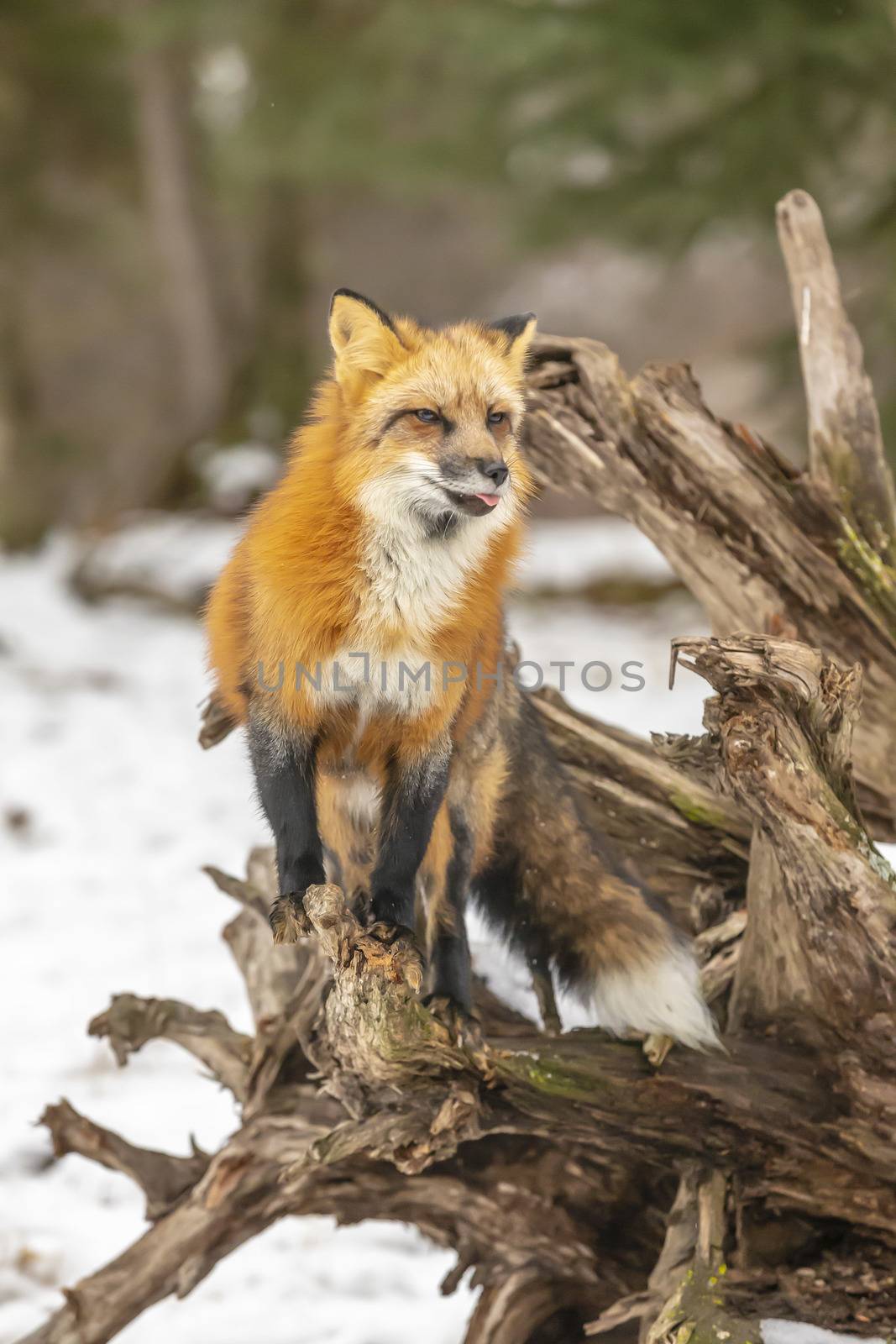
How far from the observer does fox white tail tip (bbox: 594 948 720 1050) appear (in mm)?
3107

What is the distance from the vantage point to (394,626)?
2.73 m

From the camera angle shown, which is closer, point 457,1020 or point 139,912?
point 457,1020

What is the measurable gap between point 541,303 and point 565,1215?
13.6 meters

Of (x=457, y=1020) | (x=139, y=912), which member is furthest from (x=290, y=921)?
(x=139, y=912)

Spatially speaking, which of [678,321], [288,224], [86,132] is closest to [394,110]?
[288,224]

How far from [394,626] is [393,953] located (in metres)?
0.71

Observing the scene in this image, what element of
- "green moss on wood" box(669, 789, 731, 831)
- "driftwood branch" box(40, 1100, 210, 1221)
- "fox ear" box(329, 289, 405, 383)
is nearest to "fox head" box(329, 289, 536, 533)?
"fox ear" box(329, 289, 405, 383)

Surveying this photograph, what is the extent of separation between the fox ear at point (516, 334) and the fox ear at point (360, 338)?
0.98ft

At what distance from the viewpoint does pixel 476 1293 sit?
14.1ft

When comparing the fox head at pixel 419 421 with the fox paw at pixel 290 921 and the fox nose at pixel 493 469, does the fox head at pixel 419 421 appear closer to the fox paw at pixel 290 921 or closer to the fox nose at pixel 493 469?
the fox nose at pixel 493 469

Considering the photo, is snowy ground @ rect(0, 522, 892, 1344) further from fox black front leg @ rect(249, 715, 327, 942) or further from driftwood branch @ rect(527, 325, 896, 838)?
driftwood branch @ rect(527, 325, 896, 838)

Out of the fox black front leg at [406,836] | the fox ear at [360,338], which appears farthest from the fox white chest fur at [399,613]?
the fox ear at [360,338]

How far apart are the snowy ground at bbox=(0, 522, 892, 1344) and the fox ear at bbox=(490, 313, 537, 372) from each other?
1.88m

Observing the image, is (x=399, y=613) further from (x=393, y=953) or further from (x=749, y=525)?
(x=749, y=525)
